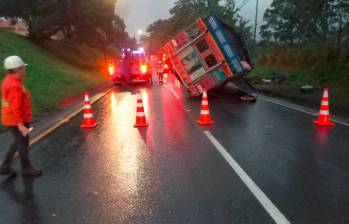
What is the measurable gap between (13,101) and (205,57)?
1093 centimetres

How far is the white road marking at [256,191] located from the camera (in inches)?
174

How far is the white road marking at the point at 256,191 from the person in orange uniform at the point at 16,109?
3153 millimetres

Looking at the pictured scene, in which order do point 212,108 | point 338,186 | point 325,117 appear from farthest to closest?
1. point 212,108
2. point 325,117
3. point 338,186

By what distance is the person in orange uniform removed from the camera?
18.5 ft

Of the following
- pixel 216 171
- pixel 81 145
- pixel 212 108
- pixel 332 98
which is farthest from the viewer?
pixel 332 98

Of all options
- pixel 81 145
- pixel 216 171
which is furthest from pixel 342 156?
pixel 81 145

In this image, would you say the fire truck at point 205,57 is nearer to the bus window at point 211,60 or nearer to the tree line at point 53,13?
the bus window at point 211,60

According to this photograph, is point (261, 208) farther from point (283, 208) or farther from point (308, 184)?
point (308, 184)

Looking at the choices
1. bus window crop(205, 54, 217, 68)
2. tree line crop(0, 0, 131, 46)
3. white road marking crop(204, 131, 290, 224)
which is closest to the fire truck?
bus window crop(205, 54, 217, 68)

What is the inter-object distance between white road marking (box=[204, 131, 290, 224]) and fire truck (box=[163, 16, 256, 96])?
806 centimetres

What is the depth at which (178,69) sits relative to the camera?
54.3 feet

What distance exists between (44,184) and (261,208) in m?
3.14

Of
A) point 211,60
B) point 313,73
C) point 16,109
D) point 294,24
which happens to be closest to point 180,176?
point 16,109

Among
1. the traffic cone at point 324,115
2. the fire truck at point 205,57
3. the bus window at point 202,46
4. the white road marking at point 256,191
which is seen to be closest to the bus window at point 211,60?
the fire truck at point 205,57
